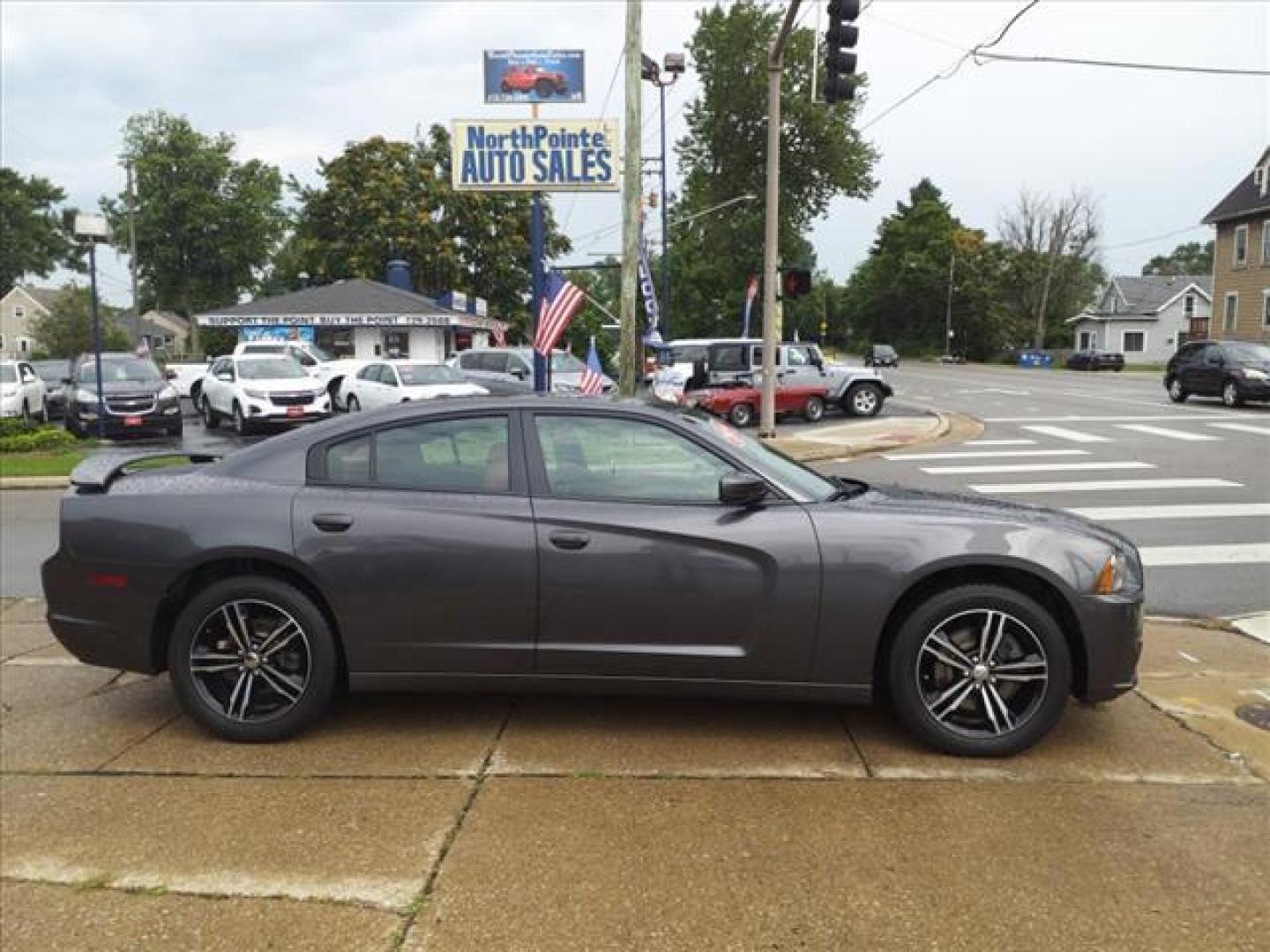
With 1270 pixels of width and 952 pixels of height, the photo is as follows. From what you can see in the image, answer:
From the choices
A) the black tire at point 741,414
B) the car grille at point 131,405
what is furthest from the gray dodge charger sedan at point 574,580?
the black tire at point 741,414

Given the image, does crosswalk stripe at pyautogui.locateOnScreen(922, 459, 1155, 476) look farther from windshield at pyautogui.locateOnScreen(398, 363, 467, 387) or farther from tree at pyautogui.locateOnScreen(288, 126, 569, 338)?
tree at pyautogui.locateOnScreen(288, 126, 569, 338)

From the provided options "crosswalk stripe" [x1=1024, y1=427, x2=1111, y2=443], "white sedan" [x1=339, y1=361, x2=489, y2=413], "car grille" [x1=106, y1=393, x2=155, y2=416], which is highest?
"white sedan" [x1=339, y1=361, x2=489, y2=413]

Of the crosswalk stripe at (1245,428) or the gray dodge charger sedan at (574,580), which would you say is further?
the crosswalk stripe at (1245,428)

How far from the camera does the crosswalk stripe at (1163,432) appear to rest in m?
16.5

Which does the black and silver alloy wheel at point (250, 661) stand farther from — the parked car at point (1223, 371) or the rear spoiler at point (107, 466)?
the parked car at point (1223, 371)

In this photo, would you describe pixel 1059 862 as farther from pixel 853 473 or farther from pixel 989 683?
pixel 853 473

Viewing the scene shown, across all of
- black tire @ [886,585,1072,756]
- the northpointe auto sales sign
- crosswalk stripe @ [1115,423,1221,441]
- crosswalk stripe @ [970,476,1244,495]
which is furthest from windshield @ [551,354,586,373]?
black tire @ [886,585,1072,756]

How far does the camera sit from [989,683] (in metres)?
3.86

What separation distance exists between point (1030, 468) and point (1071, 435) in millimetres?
4842

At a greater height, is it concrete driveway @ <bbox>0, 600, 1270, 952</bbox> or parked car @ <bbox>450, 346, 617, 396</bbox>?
parked car @ <bbox>450, 346, 617, 396</bbox>

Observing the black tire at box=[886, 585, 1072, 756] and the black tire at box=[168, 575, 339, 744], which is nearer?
the black tire at box=[886, 585, 1072, 756]

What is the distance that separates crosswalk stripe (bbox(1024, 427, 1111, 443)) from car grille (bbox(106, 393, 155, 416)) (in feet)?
56.1

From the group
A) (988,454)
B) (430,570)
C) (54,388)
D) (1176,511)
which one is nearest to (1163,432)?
(988,454)

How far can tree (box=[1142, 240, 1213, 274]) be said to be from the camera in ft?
446
